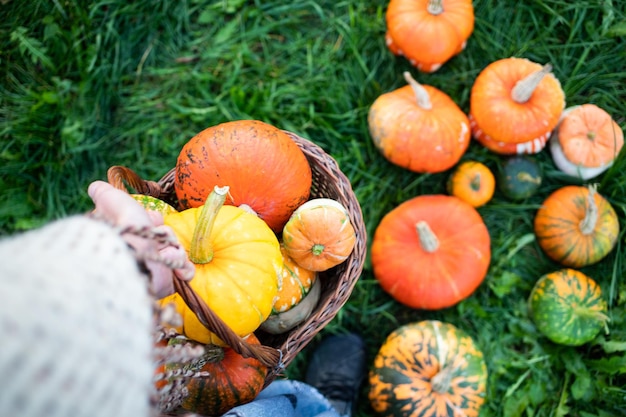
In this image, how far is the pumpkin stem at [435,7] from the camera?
6.95 ft

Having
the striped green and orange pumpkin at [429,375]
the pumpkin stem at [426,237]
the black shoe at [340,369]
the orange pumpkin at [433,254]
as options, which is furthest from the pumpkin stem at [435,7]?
the black shoe at [340,369]

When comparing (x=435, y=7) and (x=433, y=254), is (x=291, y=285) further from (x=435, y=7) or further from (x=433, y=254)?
(x=435, y=7)

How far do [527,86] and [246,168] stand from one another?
1.25 m

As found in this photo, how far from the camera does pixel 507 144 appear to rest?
2166 millimetres

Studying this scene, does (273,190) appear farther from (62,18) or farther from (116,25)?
(62,18)

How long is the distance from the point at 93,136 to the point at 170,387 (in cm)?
162

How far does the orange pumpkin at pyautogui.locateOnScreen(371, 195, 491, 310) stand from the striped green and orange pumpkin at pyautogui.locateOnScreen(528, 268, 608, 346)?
29 cm

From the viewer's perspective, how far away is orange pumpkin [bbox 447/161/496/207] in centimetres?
212

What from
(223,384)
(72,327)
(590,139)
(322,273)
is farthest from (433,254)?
(72,327)

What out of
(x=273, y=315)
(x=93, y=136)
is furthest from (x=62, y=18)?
(x=273, y=315)

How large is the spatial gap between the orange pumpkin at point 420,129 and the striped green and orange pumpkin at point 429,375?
723 millimetres

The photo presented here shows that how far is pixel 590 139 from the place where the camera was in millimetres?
2111

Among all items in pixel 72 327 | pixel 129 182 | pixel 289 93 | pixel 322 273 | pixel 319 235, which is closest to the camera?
pixel 72 327

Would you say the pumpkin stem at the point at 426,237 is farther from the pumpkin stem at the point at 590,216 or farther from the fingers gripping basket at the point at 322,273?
the pumpkin stem at the point at 590,216
